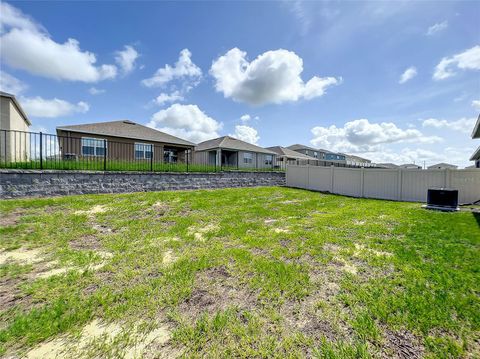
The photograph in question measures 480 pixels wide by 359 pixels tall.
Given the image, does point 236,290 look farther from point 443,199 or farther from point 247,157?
point 247,157

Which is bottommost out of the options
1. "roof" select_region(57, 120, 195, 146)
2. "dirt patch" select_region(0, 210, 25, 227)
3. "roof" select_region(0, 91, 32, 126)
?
"dirt patch" select_region(0, 210, 25, 227)

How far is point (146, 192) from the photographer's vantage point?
29.9 ft

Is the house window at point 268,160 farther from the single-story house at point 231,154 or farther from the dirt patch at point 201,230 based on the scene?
the dirt patch at point 201,230

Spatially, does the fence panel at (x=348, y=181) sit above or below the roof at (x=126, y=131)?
below

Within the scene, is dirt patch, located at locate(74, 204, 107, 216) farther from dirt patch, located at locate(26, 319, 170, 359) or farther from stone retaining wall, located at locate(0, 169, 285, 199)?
dirt patch, located at locate(26, 319, 170, 359)

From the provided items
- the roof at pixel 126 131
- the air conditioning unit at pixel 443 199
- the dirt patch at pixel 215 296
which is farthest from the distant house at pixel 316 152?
the dirt patch at pixel 215 296

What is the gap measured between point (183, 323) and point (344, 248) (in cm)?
310

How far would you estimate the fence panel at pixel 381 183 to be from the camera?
9922 millimetres

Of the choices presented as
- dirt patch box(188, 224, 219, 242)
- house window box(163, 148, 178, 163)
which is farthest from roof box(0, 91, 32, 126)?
dirt patch box(188, 224, 219, 242)

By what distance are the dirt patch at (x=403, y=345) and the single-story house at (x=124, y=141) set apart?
13050mm

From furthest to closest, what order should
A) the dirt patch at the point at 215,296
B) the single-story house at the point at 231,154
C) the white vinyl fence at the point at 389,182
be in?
the single-story house at the point at 231,154
the white vinyl fence at the point at 389,182
the dirt patch at the point at 215,296

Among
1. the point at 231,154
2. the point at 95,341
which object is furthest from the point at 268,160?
the point at 95,341

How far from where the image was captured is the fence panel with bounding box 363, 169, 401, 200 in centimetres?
992

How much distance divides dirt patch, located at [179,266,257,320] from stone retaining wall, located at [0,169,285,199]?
24.4ft
